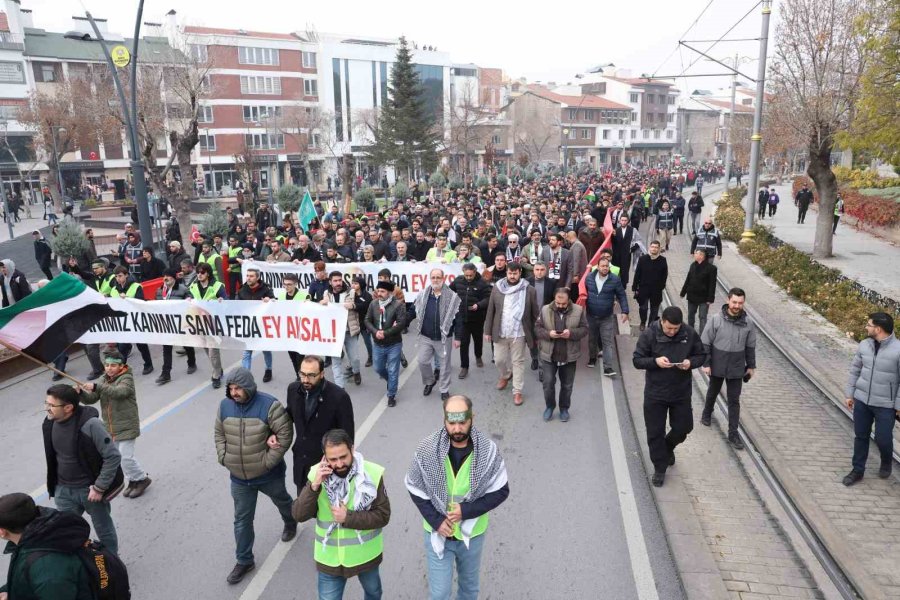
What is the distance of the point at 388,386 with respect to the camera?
8.34 metres

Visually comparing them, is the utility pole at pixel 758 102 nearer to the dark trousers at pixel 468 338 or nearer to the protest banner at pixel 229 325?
the dark trousers at pixel 468 338

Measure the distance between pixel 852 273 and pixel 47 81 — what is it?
193 ft

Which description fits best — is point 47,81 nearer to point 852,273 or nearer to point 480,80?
point 480,80

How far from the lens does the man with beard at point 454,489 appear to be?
12.4ft

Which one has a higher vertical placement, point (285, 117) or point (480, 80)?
point (480, 80)

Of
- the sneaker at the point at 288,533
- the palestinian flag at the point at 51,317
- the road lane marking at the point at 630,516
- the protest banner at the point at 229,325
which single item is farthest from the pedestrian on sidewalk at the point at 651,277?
the palestinian flag at the point at 51,317

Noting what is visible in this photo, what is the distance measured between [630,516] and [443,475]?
257 cm

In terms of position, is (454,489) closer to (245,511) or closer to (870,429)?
(245,511)

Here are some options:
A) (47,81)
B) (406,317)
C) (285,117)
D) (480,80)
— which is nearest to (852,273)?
(406,317)

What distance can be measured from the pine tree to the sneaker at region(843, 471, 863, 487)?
4249cm

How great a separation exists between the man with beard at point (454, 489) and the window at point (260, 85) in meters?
60.2

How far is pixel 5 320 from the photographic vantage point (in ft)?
18.8

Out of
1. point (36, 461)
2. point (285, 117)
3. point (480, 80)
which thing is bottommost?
point (36, 461)

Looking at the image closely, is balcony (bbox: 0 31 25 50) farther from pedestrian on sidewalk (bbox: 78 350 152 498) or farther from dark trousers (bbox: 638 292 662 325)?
dark trousers (bbox: 638 292 662 325)
